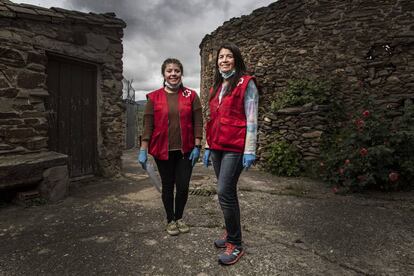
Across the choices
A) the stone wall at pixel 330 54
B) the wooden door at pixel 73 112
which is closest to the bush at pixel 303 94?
the stone wall at pixel 330 54

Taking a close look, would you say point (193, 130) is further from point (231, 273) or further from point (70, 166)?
point (70, 166)

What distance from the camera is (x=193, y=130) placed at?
2.71 m

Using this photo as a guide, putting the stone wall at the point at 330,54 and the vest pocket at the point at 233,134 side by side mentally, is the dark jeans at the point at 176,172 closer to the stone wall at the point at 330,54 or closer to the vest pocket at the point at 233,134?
the vest pocket at the point at 233,134

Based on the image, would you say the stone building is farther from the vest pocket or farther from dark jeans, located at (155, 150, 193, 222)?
the vest pocket

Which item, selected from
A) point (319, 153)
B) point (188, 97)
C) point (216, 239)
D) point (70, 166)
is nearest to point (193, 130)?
point (188, 97)

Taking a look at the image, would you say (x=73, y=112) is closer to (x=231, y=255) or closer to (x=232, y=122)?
Result: (x=232, y=122)

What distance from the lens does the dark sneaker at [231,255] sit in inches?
86.8

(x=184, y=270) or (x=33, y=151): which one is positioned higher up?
(x=33, y=151)

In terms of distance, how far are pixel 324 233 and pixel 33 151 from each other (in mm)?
3966

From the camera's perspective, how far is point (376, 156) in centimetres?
421

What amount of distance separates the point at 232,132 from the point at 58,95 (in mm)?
3718

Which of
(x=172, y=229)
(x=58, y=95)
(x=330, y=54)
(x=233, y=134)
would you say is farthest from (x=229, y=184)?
(x=330, y=54)

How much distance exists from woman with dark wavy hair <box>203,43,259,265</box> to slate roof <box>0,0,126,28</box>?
3.31 metres

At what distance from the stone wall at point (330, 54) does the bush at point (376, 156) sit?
941 millimetres
